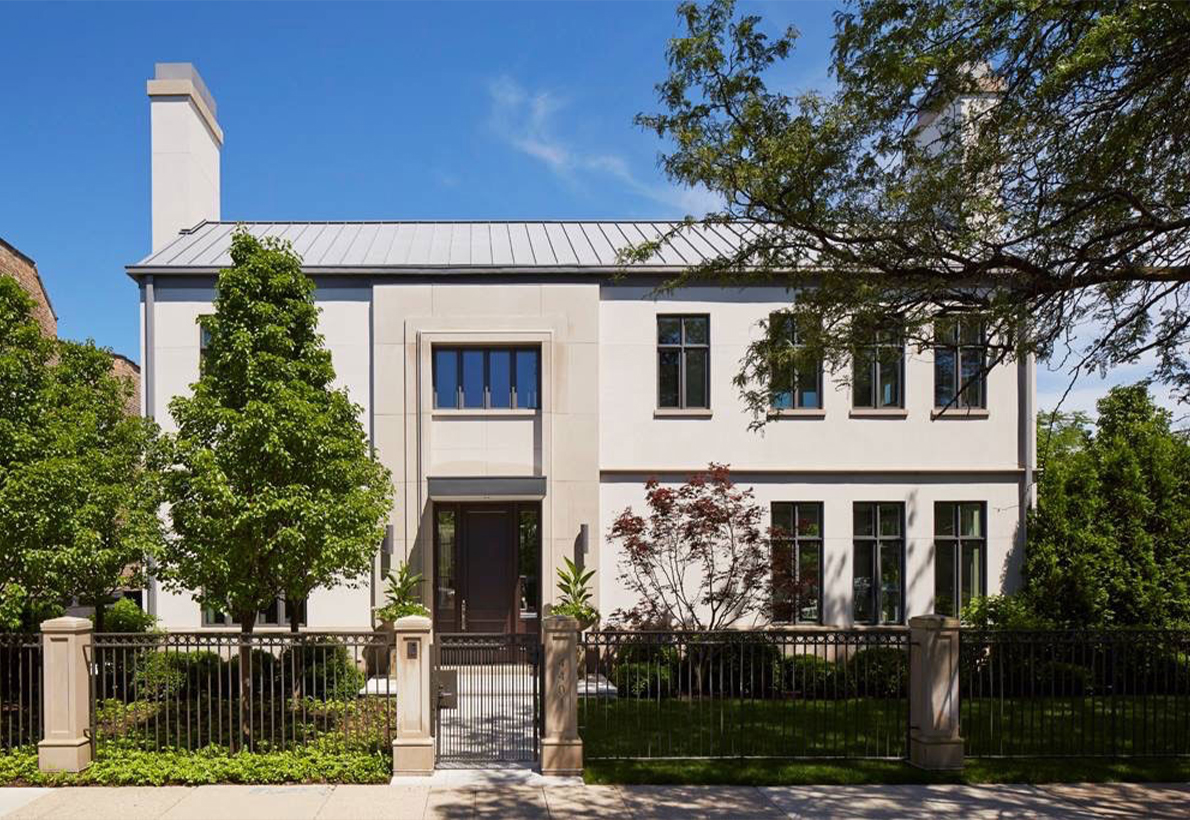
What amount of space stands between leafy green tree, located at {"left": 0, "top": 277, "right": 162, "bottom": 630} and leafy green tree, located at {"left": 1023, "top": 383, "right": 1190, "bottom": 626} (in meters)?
16.2

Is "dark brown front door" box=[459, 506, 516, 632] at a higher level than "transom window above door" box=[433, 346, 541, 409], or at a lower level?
lower

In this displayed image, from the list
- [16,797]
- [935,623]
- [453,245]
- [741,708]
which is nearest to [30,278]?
[453,245]

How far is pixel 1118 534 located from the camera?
1650cm

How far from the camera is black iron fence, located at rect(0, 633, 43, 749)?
10438 millimetres

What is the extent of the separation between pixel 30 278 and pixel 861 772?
22.6m

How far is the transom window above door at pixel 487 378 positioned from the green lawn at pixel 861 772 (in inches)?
325

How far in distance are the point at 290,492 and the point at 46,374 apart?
3975 millimetres

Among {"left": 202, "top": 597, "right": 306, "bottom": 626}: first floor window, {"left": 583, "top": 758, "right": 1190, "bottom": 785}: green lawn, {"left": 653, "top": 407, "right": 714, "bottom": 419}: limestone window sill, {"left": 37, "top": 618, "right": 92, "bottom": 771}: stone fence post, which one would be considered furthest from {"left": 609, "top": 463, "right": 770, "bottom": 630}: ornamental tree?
{"left": 37, "top": 618, "right": 92, "bottom": 771}: stone fence post

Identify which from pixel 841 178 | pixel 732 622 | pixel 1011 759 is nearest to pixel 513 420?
pixel 732 622

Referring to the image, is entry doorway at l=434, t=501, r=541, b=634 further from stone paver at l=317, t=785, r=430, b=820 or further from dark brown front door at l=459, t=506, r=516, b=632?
stone paver at l=317, t=785, r=430, b=820

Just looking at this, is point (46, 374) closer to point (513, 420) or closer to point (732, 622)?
point (513, 420)

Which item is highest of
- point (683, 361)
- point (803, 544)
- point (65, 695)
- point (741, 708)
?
point (683, 361)

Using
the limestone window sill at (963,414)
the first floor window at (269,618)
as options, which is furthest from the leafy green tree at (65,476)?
the limestone window sill at (963,414)

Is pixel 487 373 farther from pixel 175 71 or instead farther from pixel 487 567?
pixel 175 71
